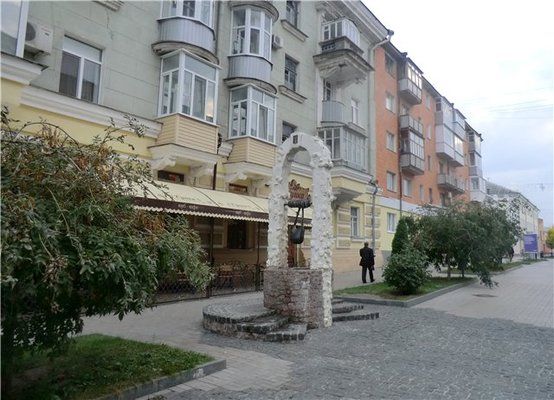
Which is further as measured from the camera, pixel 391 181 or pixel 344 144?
pixel 391 181

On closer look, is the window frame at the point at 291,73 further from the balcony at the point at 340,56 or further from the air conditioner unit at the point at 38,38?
the air conditioner unit at the point at 38,38

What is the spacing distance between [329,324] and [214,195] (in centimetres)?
680

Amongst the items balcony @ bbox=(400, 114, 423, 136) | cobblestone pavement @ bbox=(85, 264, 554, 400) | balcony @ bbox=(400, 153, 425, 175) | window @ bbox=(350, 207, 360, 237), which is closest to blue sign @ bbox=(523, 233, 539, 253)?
balcony @ bbox=(400, 153, 425, 175)

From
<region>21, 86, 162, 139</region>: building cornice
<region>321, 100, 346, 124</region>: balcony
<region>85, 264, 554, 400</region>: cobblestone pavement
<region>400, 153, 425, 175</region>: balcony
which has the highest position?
<region>321, 100, 346, 124</region>: balcony

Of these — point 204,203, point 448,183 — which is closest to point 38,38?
point 204,203

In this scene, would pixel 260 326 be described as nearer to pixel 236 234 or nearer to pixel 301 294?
pixel 301 294

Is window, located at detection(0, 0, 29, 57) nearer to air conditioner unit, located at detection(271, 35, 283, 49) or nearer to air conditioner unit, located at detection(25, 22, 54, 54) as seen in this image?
air conditioner unit, located at detection(25, 22, 54, 54)

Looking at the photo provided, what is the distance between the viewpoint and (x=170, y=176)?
14.5m

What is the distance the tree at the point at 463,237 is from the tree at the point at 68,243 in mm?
13341

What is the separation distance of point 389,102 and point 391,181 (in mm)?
5699

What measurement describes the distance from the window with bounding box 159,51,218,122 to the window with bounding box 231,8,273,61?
280 centimetres

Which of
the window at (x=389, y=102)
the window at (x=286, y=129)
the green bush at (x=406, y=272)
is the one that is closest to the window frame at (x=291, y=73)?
the window at (x=286, y=129)

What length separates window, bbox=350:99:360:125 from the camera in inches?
977

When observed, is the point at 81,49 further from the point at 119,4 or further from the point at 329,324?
the point at 329,324
